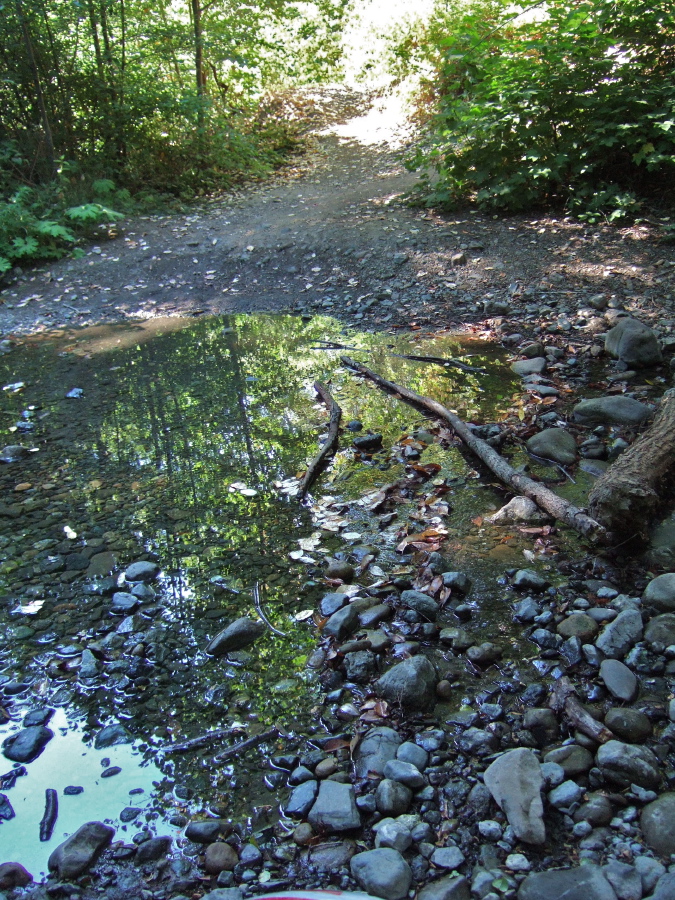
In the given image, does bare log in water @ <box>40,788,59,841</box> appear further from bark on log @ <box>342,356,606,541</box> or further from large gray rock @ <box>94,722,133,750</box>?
bark on log @ <box>342,356,606,541</box>

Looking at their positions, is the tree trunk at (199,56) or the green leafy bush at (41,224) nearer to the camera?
the green leafy bush at (41,224)

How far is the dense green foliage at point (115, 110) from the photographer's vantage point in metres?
9.11

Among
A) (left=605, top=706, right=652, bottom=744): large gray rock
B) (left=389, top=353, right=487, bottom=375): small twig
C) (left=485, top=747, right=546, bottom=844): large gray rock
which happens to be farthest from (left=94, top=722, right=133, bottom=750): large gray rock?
(left=389, top=353, right=487, bottom=375): small twig

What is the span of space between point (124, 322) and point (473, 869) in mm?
6818

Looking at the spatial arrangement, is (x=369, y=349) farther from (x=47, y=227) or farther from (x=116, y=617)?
(x=47, y=227)

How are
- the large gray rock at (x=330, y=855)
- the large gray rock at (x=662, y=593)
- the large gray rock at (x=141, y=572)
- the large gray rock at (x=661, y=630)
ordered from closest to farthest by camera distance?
the large gray rock at (x=330, y=855) < the large gray rock at (x=661, y=630) < the large gray rock at (x=662, y=593) < the large gray rock at (x=141, y=572)

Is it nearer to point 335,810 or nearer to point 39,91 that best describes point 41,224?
point 39,91

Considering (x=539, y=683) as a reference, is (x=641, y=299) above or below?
above

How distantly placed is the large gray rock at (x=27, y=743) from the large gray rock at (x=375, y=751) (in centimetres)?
112

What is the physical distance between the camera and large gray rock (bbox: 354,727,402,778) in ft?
6.68

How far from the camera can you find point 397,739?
2.13 metres

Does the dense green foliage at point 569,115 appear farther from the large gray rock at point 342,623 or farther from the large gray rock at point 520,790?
the large gray rock at point 520,790

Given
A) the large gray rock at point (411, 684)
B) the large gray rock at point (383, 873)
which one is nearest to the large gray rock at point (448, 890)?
the large gray rock at point (383, 873)

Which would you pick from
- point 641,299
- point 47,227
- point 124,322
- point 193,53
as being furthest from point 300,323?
point 193,53
